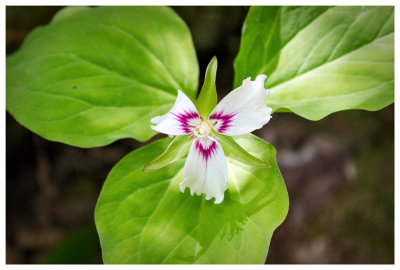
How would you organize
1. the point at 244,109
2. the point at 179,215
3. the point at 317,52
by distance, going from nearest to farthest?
the point at 244,109, the point at 179,215, the point at 317,52

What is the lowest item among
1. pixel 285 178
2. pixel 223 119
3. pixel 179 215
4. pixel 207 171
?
pixel 285 178

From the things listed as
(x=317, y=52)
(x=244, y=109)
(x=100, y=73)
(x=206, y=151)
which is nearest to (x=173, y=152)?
(x=206, y=151)

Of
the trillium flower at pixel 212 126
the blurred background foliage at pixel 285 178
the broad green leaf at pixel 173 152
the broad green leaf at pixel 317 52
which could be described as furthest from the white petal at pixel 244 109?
the blurred background foliage at pixel 285 178

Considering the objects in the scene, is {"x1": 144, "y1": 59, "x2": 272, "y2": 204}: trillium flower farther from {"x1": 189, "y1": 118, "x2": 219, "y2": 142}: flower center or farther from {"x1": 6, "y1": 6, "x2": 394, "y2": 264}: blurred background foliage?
{"x1": 6, "y1": 6, "x2": 394, "y2": 264}: blurred background foliage

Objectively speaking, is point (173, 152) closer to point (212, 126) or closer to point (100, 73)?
point (212, 126)

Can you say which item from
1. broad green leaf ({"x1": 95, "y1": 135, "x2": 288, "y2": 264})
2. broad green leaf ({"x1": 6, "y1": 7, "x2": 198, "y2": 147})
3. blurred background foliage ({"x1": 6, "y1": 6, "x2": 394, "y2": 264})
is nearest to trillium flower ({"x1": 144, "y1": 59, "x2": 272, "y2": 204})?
broad green leaf ({"x1": 95, "y1": 135, "x2": 288, "y2": 264})

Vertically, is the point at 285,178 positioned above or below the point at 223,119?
below
